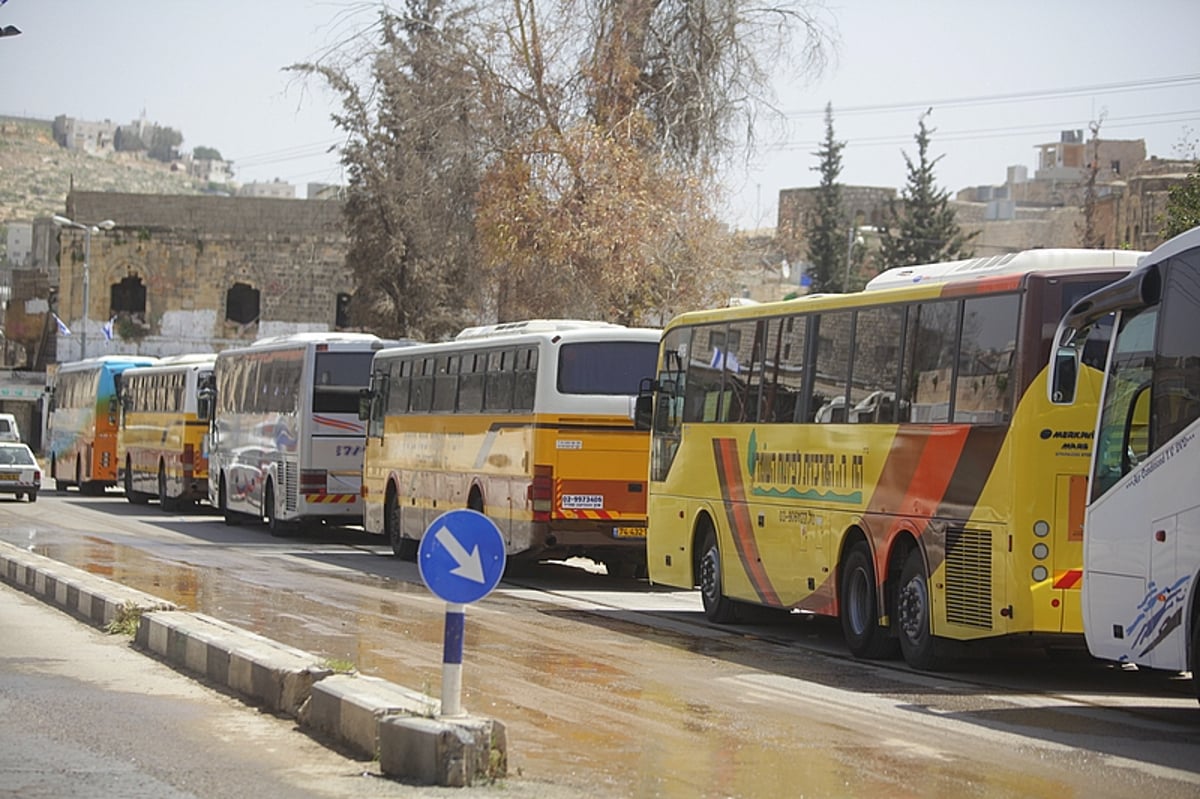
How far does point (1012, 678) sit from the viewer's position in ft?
46.6

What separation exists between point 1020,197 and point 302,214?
66.2m

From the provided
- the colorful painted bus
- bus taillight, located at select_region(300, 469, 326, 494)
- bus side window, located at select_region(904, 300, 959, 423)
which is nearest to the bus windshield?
bus side window, located at select_region(904, 300, 959, 423)

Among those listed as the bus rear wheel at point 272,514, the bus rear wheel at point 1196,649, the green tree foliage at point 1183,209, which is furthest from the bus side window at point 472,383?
the bus rear wheel at point 1196,649

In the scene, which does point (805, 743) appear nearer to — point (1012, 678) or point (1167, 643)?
point (1167, 643)

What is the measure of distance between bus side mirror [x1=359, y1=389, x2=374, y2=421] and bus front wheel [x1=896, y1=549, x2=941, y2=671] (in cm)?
1655

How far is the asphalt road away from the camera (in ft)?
29.6

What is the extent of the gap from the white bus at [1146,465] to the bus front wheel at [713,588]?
678 centimetres

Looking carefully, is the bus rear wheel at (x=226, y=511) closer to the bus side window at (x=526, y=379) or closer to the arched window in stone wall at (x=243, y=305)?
the bus side window at (x=526, y=379)

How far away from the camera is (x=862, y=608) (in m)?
15.3

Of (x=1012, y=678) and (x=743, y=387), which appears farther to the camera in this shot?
(x=743, y=387)

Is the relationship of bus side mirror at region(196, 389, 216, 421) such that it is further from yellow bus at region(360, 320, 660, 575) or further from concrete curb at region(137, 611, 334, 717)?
concrete curb at region(137, 611, 334, 717)

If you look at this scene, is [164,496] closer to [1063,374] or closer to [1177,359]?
[1063,374]

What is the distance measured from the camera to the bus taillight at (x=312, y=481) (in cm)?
3172

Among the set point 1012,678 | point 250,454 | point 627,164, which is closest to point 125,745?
point 1012,678
